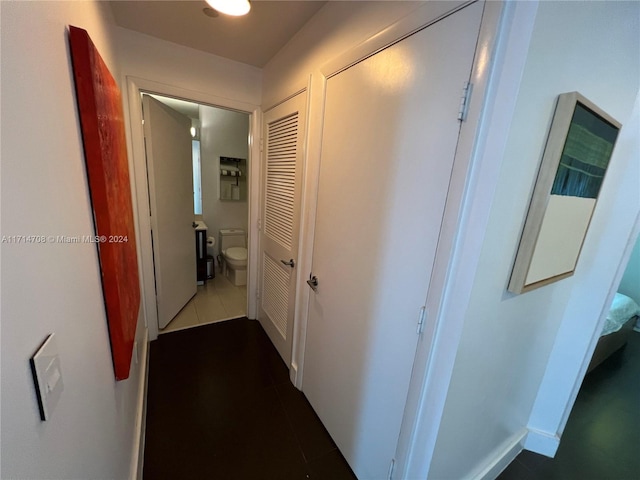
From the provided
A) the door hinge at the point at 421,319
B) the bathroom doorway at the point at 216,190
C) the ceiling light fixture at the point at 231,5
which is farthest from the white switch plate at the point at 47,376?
the bathroom doorway at the point at 216,190

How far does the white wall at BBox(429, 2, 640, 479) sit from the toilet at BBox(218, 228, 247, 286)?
109 inches

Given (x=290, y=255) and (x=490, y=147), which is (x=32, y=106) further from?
(x=290, y=255)

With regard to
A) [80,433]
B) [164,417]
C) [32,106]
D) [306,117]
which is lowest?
[164,417]

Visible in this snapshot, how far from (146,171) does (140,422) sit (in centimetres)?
165

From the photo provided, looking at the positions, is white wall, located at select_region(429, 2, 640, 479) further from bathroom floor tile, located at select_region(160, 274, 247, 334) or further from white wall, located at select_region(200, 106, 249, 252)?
white wall, located at select_region(200, 106, 249, 252)

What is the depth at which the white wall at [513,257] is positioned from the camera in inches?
28.9

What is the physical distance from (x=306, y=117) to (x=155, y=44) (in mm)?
1277

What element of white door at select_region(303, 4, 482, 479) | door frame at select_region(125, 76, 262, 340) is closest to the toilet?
door frame at select_region(125, 76, 262, 340)

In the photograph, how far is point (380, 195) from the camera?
1023mm

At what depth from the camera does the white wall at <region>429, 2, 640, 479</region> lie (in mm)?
735

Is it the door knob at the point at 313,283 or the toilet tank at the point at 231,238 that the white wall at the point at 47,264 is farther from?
the toilet tank at the point at 231,238

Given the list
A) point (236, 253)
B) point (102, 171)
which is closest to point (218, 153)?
point (236, 253)

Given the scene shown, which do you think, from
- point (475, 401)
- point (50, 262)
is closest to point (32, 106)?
point (50, 262)

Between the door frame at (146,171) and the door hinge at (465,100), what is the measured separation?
5.92ft
